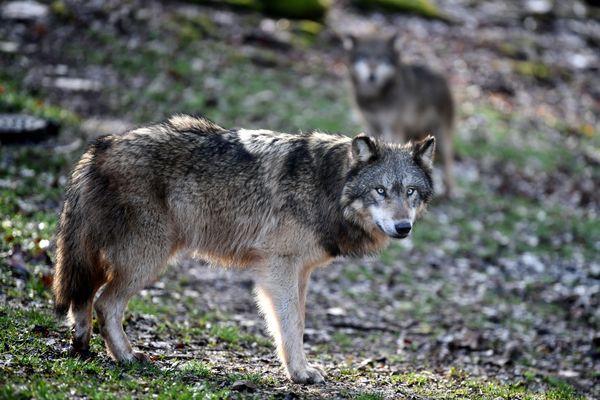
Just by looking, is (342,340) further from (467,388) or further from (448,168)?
(448,168)

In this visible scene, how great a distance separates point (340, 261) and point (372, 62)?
4969 millimetres

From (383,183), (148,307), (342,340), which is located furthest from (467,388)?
(148,307)

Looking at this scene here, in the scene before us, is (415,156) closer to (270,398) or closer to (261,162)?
(261,162)

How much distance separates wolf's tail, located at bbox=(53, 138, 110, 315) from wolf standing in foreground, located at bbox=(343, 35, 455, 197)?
29.3ft

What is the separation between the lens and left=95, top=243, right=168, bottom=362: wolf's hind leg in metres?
6.12

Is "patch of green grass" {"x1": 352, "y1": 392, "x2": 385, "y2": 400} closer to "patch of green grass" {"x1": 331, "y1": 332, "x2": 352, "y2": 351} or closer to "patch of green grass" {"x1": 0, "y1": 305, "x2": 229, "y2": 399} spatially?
"patch of green grass" {"x1": 0, "y1": 305, "x2": 229, "y2": 399}

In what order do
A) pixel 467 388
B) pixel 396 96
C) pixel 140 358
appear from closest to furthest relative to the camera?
pixel 140 358, pixel 467 388, pixel 396 96

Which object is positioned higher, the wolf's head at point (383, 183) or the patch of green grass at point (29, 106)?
the wolf's head at point (383, 183)

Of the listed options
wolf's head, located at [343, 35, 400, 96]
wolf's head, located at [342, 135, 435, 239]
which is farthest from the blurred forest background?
wolf's head, located at [342, 135, 435, 239]

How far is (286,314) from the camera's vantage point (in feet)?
20.9

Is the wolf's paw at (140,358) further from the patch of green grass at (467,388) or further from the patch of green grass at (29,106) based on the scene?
the patch of green grass at (29,106)

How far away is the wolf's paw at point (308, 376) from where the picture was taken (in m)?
6.28

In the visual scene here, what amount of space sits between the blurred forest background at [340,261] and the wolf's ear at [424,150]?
75.8 inches

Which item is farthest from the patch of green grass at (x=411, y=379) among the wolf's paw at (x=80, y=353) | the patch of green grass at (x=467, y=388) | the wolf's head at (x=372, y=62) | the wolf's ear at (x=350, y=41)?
the wolf's ear at (x=350, y=41)
